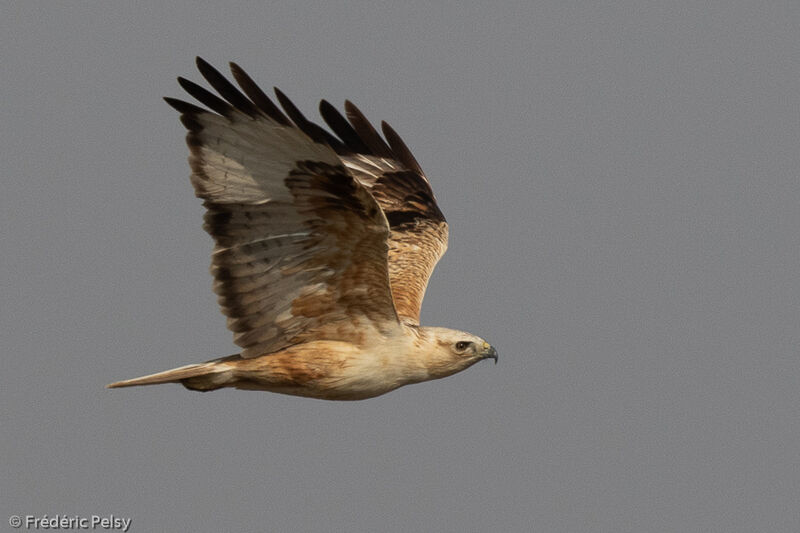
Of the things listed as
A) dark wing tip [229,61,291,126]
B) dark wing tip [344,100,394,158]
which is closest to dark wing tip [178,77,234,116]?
dark wing tip [229,61,291,126]

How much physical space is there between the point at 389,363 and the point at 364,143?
3664 millimetres

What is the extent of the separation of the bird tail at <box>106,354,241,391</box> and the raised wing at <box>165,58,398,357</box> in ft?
0.83

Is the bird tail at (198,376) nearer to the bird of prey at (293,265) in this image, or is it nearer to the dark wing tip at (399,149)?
the bird of prey at (293,265)

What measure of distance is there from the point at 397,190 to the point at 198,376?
4.19 m

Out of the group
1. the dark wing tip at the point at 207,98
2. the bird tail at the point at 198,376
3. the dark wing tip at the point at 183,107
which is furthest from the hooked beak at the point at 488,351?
the dark wing tip at the point at 183,107

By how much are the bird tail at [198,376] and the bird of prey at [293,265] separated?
0.01m

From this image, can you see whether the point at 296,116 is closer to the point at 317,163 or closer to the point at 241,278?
the point at 317,163

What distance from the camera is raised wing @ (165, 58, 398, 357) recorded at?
9664 millimetres

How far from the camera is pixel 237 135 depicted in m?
9.83

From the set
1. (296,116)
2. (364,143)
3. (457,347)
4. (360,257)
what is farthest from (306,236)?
(364,143)

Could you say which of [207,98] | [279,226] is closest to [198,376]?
[279,226]

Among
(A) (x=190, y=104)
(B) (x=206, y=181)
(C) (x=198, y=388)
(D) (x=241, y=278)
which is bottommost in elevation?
(C) (x=198, y=388)

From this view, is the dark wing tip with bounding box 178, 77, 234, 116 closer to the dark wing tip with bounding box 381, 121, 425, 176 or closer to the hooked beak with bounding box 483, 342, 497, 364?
the hooked beak with bounding box 483, 342, 497, 364

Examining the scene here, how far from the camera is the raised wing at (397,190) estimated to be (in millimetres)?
12977
